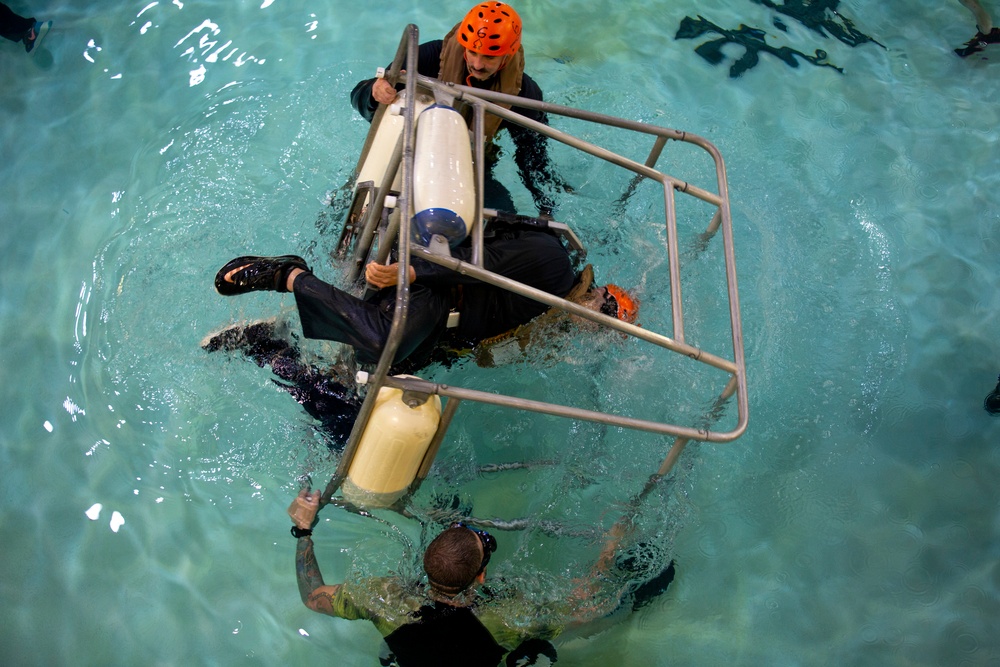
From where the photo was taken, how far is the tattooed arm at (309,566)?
112 inches

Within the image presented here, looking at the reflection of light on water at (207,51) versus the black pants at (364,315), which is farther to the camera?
the reflection of light on water at (207,51)

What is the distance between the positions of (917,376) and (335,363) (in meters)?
2.97

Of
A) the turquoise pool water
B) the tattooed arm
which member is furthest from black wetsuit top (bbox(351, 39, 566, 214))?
the tattooed arm

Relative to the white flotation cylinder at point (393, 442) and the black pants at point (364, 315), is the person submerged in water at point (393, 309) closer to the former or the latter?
the black pants at point (364, 315)

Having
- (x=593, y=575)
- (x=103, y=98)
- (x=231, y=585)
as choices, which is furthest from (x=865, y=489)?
(x=103, y=98)

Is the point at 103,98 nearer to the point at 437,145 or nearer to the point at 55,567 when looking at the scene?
the point at 55,567

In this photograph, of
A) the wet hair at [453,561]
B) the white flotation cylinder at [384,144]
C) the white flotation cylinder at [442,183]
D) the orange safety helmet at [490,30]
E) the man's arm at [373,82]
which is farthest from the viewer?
the man's arm at [373,82]

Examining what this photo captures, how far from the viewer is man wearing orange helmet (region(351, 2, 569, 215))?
3242 millimetres

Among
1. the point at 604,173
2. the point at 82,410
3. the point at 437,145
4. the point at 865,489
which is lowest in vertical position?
the point at 82,410

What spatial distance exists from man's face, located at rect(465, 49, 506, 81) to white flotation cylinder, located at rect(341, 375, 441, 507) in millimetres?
1480

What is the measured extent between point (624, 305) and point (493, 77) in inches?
47.0

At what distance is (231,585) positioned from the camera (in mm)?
3367

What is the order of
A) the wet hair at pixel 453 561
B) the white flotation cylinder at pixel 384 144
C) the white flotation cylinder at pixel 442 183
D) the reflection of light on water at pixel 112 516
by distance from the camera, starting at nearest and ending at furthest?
the white flotation cylinder at pixel 442 183
the wet hair at pixel 453 561
the white flotation cylinder at pixel 384 144
the reflection of light on water at pixel 112 516

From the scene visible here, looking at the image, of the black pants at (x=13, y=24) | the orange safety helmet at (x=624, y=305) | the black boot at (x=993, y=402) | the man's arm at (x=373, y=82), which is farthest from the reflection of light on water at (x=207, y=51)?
the black boot at (x=993, y=402)
